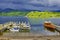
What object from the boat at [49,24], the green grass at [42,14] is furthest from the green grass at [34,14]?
the boat at [49,24]

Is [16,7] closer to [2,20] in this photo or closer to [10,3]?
[10,3]

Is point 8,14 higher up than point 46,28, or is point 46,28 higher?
point 8,14

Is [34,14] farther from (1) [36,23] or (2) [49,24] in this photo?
(2) [49,24]

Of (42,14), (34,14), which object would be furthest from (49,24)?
(34,14)

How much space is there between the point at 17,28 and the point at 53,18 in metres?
0.67

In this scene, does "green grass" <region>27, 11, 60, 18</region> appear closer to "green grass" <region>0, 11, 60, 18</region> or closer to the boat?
"green grass" <region>0, 11, 60, 18</region>

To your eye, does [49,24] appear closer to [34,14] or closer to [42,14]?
[42,14]

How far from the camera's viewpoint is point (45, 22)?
3.54 m

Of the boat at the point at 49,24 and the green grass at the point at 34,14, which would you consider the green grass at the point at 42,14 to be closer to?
the green grass at the point at 34,14

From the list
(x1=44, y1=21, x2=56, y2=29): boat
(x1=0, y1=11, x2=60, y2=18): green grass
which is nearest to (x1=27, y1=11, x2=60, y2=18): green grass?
(x1=0, y1=11, x2=60, y2=18): green grass

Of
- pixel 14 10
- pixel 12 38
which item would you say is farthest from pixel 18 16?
pixel 12 38

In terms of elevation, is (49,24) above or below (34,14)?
below

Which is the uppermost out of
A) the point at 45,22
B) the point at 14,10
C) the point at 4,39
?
the point at 14,10

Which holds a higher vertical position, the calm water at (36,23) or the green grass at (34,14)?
the green grass at (34,14)
